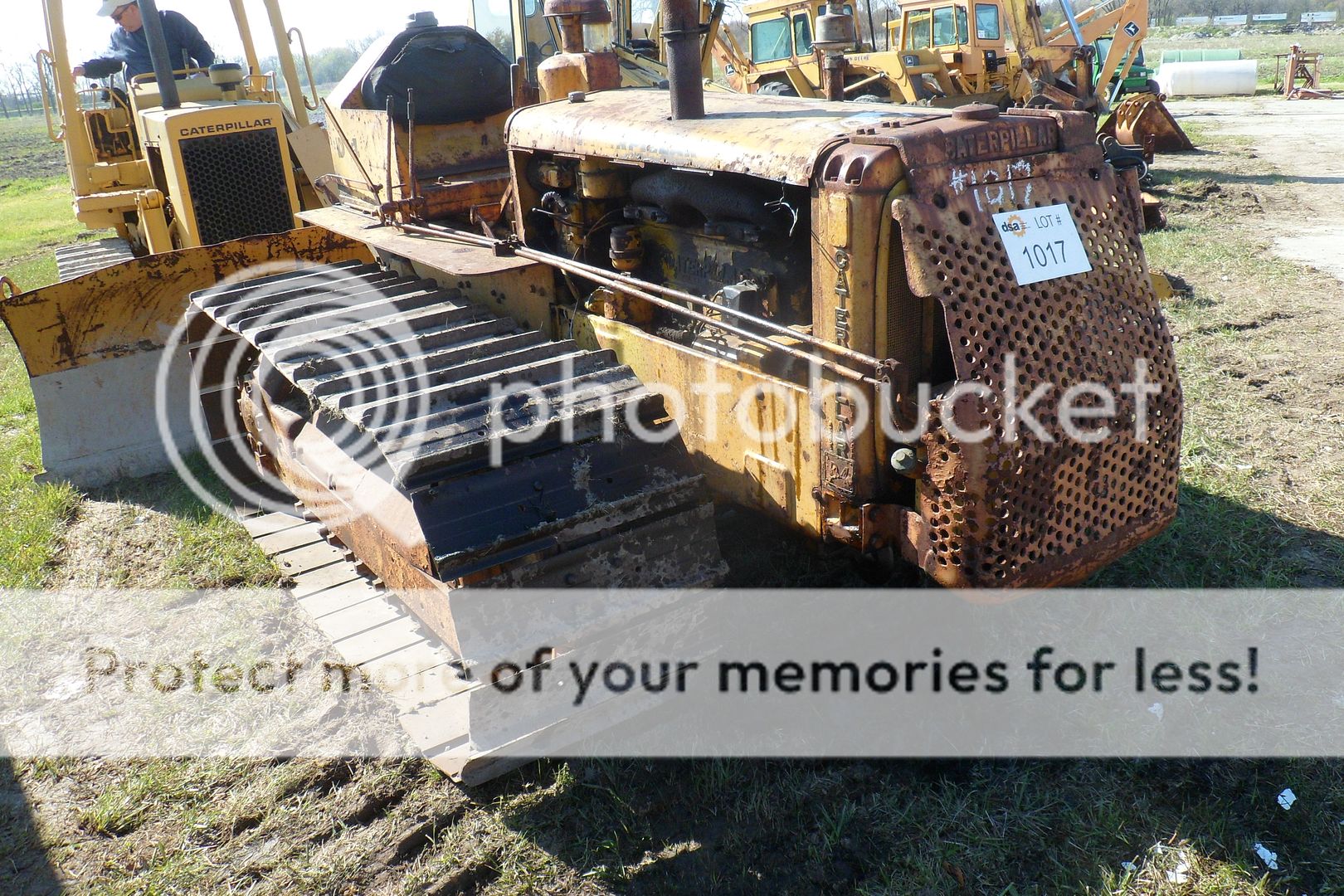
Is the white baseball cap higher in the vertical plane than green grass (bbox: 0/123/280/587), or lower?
higher

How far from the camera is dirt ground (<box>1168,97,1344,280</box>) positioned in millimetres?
9102

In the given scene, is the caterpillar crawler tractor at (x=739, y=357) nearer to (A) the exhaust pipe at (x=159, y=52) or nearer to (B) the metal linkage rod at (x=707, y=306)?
(B) the metal linkage rod at (x=707, y=306)

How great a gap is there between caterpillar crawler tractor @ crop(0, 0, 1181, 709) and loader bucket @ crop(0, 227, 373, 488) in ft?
3.97

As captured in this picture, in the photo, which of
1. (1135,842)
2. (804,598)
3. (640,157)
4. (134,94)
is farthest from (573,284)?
(134,94)

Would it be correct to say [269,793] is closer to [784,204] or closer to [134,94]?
[784,204]

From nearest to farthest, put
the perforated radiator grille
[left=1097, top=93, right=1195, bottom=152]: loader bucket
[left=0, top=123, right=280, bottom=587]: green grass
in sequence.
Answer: [left=0, top=123, right=280, bottom=587]: green grass
the perforated radiator grille
[left=1097, top=93, right=1195, bottom=152]: loader bucket

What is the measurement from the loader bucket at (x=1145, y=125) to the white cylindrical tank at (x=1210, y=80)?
38.2ft

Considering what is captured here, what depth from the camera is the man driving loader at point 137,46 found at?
7.70m

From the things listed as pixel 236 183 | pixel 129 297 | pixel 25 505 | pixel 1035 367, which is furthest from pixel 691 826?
pixel 236 183

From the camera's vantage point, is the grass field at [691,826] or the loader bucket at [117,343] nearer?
the grass field at [691,826]

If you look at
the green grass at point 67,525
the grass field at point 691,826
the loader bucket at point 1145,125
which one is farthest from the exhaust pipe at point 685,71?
the loader bucket at point 1145,125

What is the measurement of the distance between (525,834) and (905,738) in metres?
1.13

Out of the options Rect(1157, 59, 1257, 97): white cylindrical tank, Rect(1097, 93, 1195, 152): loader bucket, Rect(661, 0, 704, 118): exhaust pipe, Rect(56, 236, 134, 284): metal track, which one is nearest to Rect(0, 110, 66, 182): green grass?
Rect(56, 236, 134, 284): metal track

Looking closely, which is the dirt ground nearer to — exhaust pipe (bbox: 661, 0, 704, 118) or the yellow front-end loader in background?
exhaust pipe (bbox: 661, 0, 704, 118)
